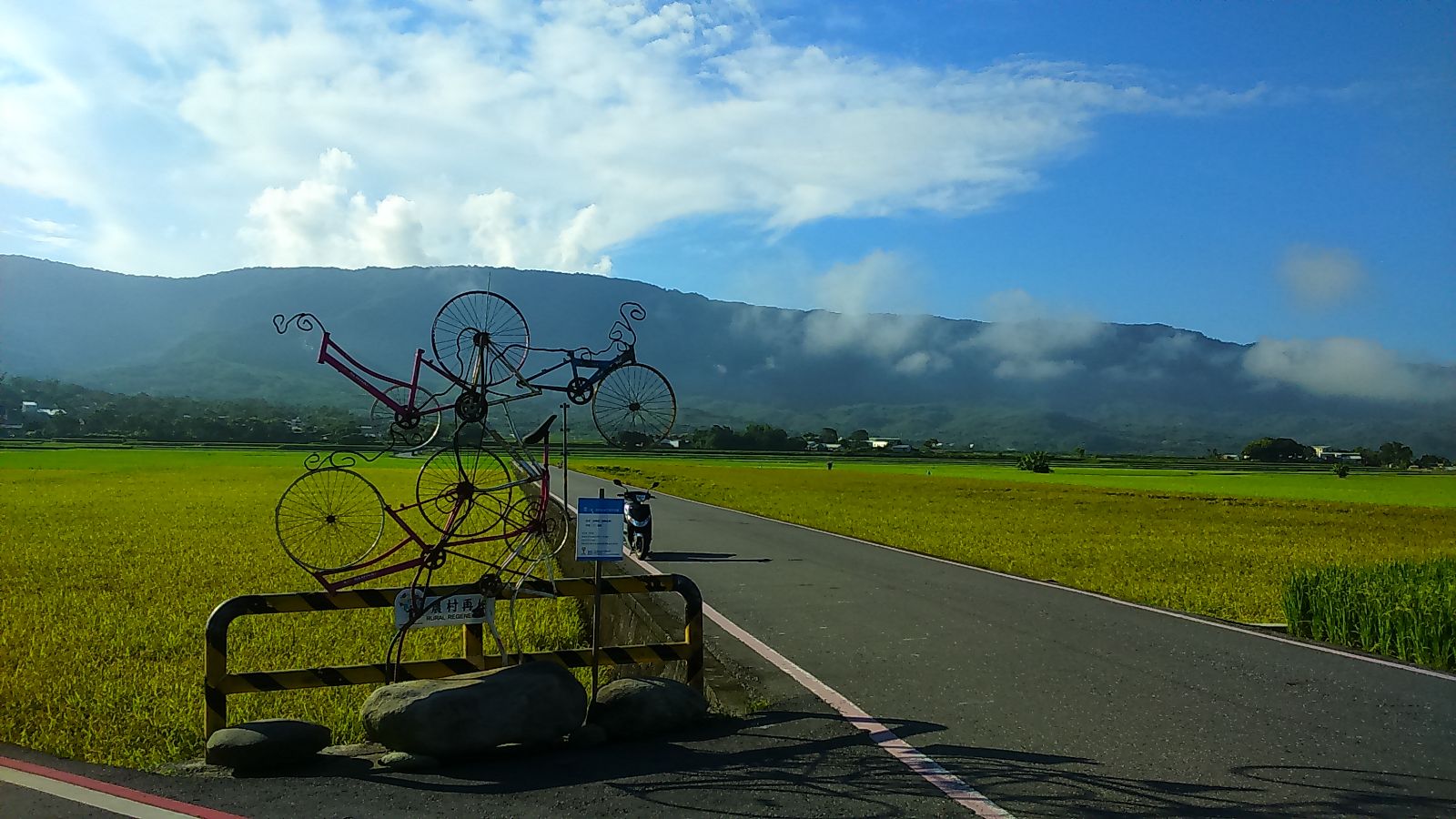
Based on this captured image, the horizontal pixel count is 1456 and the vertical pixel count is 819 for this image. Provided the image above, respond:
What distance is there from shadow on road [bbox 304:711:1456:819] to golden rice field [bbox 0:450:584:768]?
77.5 inches

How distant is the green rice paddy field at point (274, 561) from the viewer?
318 inches

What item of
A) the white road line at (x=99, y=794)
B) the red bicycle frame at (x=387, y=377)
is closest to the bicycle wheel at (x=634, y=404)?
the red bicycle frame at (x=387, y=377)

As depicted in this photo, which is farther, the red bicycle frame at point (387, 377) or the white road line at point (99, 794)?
the red bicycle frame at point (387, 377)

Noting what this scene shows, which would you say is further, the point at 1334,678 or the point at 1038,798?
the point at 1334,678

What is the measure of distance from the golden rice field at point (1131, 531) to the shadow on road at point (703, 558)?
366 centimetres

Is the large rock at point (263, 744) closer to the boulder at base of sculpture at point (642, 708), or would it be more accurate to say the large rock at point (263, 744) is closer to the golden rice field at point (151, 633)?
the golden rice field at point (151, 633)

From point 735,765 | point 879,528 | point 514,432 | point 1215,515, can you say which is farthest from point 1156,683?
point 1215,515

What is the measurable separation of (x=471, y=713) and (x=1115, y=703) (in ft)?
15.8

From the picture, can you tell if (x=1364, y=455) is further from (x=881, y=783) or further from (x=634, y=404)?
(x=881, y=783)

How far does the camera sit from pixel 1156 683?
8.47 meters

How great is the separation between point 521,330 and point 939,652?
5.13 metres

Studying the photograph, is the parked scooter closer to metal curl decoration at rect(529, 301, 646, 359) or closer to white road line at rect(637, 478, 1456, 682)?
white road line at rect(637, 478, 1456, 682)

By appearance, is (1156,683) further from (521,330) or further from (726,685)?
(521,330)

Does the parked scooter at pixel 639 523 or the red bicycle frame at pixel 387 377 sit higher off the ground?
the red bicycle frame at pixel 387 377
